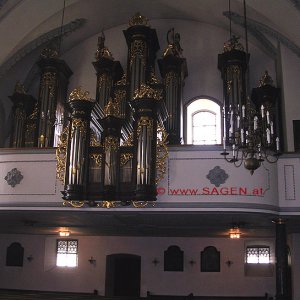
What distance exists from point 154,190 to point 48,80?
23.7 feet

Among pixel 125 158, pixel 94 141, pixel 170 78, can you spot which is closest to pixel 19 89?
pixel 170 78

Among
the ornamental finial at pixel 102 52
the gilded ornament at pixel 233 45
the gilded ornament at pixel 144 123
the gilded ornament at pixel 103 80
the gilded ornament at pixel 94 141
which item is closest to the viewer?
the gilded ornament at pixel 144 123

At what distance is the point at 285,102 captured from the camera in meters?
16.8

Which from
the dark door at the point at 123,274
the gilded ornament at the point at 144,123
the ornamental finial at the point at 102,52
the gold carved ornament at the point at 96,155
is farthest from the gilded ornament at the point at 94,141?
the dark door at the point at 123,274

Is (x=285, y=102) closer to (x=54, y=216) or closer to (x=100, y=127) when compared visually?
(x=100, y=127)

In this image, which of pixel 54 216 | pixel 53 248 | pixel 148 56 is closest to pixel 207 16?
pixel 148 56

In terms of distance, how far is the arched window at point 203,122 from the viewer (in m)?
18.6

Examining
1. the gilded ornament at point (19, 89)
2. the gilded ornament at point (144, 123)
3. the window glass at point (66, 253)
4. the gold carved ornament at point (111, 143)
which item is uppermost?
the gilded ornament at point (19, 89)

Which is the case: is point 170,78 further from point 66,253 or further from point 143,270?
point 66,253

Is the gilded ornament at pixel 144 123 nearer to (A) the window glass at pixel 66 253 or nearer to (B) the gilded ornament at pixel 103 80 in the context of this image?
(B) the gilded ornament at pixel 103 80

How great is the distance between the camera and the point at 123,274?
69.3 ft

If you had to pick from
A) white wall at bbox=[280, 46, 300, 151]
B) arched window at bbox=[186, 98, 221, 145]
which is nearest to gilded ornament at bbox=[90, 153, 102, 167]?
arched window at bbox=[186, 98, 221, 145]

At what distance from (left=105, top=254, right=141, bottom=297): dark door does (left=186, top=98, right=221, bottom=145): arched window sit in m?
5.27

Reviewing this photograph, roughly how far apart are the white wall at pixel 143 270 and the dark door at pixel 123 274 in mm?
449
